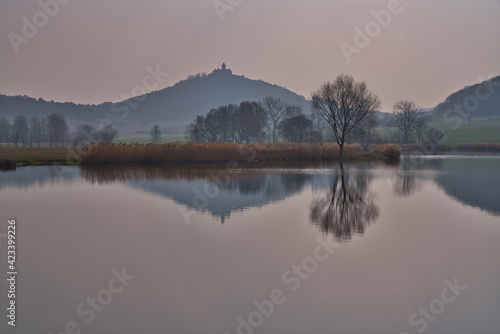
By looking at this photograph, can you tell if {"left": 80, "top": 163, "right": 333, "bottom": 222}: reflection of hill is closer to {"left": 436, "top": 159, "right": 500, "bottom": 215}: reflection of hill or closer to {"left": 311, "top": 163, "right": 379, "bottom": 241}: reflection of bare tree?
{"left": 311, "top": 163, "right": 379, "bottom": 241}: reflection of bare tree

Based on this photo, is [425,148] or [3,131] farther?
[3,131]

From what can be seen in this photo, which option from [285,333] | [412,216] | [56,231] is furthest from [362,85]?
[285,333]

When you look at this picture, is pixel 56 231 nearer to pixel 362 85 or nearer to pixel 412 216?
pixel 412 216

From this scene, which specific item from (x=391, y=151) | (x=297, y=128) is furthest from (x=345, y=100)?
(x=297, y=128)

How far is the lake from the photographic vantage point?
7.52 metres

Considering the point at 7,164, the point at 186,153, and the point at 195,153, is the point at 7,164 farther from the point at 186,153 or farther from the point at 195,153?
the point at 195,153

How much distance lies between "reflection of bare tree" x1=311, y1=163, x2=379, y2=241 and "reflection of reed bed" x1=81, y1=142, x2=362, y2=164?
26952 mm

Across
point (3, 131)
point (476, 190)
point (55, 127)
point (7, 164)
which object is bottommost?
point (476, 190)

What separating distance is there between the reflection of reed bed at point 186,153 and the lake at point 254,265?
2657 cm

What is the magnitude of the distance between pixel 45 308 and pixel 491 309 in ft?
25.5

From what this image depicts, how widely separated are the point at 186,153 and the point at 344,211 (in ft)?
111

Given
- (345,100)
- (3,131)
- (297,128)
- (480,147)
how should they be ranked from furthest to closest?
(3,131), (480,147), (297,128), (345,100)

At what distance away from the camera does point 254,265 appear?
10289mm

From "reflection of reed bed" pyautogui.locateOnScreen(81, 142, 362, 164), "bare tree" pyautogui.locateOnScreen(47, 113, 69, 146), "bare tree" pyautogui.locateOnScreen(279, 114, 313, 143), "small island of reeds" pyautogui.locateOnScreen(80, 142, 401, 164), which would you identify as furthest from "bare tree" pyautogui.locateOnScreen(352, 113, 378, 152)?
"bare tree" pyautogui.locateOnScreen(47, 113, 69, 146)
